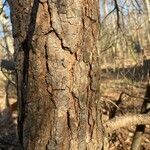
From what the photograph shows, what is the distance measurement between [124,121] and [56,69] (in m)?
0.69

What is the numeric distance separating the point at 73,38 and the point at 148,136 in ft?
14.5

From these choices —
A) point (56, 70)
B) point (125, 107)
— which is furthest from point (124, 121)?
point (125, 107)

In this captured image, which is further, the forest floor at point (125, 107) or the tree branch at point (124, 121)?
the forest floor at point (125, 107)

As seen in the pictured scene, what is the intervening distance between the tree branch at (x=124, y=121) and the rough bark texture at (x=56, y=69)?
262 millimetres

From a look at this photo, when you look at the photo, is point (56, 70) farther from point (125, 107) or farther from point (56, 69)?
point (125, 107)

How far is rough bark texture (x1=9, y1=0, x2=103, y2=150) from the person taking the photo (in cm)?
191

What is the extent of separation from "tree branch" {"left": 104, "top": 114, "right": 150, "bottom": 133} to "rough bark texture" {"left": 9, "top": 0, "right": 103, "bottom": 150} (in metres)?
0.26

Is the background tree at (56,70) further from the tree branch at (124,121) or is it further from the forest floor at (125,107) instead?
the forest floor at (125,107)

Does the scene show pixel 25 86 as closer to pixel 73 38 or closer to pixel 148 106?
pixel 73 38

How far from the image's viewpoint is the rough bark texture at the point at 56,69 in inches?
75.3

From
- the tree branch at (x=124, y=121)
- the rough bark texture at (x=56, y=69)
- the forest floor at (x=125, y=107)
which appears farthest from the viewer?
the forest floor at (x=125, y=107)

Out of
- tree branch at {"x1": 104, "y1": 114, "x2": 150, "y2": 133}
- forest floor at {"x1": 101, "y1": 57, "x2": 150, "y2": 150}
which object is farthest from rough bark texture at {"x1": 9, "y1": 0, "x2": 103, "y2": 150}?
forest floor at {"x1": 101, "y1": 57, "x2": 150, "y2": 150}

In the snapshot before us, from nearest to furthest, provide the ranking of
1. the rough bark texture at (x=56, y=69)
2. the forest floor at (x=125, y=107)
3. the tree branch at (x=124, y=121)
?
1. the rough bark texture at (x=56, y=69)
2. the tree branch at (x=124, y=121)
3. the forest floor at (x=125, y=107)

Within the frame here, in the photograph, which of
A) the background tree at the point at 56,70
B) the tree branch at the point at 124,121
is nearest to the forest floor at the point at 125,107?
the tree branch at the point at 124,121
